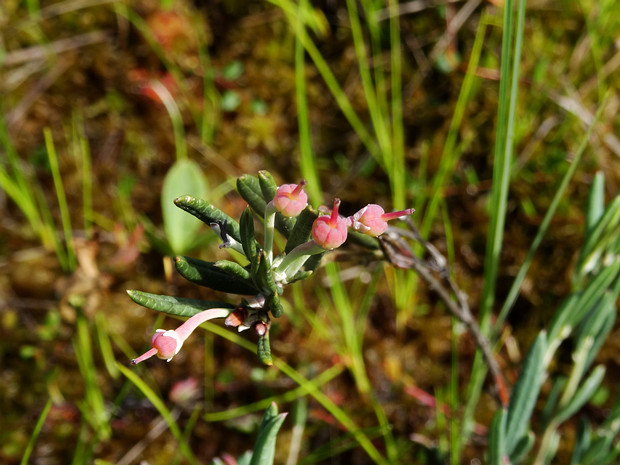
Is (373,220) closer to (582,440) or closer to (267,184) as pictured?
(267,184)

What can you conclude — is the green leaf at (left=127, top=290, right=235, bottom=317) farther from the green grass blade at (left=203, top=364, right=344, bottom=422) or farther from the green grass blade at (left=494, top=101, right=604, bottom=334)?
the green grass blade at (left=203, top=364, right=344, bottom=422)

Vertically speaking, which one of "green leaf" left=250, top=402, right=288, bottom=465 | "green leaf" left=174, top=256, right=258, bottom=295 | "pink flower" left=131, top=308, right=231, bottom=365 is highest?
"pink flower" left=131, top=308, right=231, bottom=365

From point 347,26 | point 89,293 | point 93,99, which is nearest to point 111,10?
point 93,99

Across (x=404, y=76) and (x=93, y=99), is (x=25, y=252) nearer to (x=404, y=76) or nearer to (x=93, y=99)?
(x=93, y=99)

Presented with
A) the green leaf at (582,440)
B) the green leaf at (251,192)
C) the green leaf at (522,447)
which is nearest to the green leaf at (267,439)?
the green leaf at (251,192)

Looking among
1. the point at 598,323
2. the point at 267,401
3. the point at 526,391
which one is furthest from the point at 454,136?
the point at 267,401

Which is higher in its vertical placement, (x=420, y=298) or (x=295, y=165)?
(x=295, y=165)

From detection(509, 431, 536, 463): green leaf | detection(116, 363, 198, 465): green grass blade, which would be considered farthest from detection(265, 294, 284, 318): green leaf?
detection(509, 431, 536, 463): green leaf
